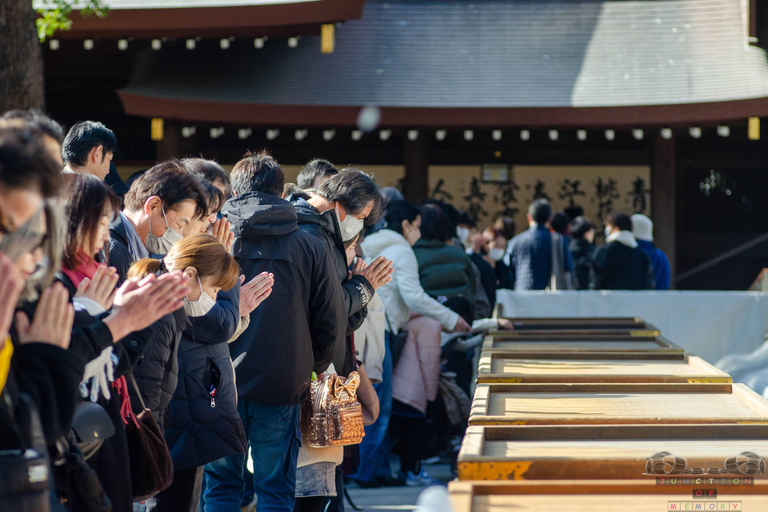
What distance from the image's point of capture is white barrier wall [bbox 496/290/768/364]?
636 centimetres

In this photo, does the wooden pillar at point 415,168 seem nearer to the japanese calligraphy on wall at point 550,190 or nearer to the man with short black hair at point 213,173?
the japanese calligraphy on wall at point 550,190

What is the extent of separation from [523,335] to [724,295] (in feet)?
8.29

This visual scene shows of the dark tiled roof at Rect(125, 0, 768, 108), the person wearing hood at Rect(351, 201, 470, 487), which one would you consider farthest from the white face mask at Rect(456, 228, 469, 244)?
the person wearing hood at Rect(351, 201, 470, 487)

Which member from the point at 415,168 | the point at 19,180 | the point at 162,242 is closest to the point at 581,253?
the point at 415,168

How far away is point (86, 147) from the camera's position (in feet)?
10.2

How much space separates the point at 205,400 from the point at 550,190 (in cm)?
913

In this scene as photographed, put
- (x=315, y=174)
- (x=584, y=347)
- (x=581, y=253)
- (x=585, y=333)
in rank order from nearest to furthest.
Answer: (x=315, y=174), (x=584, y=347), (x=585, y=333), (x=581, y=253)

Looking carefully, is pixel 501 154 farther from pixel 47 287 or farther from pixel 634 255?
pixel 47 287

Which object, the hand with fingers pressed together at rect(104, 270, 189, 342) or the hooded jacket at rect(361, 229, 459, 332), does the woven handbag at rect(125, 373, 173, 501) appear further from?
the hooded jacket at rect(361, 229, 459, 332)

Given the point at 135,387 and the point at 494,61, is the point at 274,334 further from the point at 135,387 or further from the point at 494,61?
the point at 494,61

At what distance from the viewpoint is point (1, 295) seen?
144 centimetres

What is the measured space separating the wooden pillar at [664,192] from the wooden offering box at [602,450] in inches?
320

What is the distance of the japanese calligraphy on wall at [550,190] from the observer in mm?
11117

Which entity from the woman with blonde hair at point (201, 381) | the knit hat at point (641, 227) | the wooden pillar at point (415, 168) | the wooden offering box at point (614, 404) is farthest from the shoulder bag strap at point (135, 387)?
the wooden pillar at point (415, 168)
